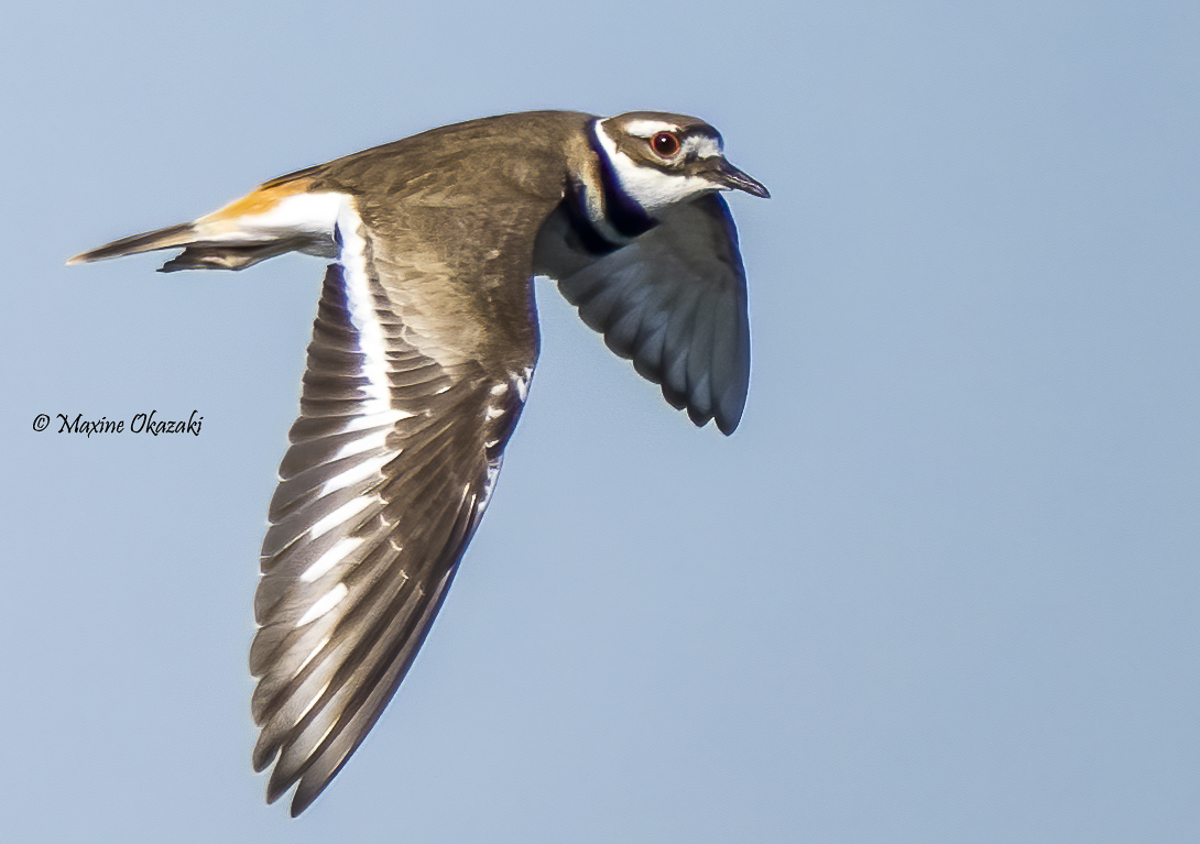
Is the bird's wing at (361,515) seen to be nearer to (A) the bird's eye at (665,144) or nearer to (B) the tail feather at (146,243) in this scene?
(B) the tail feather at (146,243)

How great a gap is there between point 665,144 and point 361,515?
7.66ft

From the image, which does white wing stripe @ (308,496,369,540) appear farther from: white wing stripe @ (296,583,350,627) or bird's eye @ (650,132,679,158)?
bird's eye @ (650,132,679,158)

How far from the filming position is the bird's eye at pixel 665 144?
680 centimetres

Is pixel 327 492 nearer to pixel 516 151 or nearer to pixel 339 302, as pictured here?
pixel 339 302

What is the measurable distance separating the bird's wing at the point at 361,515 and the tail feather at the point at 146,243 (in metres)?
1.01

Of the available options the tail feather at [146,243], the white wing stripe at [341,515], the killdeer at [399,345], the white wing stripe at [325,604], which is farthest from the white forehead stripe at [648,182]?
the white wing stripe at [325,604]

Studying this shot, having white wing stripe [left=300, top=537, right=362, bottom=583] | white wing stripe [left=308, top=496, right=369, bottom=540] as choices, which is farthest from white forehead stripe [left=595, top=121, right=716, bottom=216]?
white wing stripe [left=300, top=537, right=362, bottom=583]

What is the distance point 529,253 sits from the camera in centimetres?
589

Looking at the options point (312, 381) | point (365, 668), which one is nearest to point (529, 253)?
point (312, 381)

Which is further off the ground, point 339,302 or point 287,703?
point 339,302

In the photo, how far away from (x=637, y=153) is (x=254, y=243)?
1598 millimetres

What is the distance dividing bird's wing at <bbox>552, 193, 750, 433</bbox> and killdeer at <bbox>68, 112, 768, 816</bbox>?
1.66 ft

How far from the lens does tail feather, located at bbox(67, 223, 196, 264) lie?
6.50 metres

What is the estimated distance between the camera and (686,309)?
789 cm
